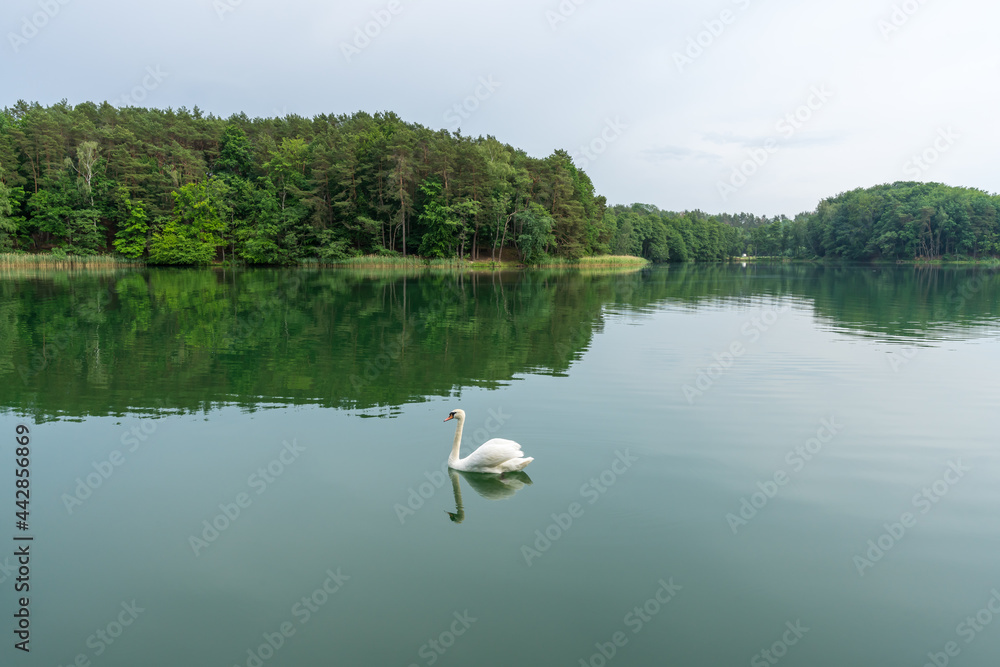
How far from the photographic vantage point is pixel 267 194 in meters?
63.9

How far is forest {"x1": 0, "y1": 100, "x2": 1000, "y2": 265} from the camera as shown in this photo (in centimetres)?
5866

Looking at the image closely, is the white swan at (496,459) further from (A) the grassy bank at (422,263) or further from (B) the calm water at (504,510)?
(A) the grassy bank at (422,263)

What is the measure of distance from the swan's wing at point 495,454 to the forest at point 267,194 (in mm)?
53130

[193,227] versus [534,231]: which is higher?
[534,231]

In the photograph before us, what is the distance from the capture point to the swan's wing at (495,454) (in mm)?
7000

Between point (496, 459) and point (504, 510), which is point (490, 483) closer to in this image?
point (496, 459)

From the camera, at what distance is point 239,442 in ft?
27.5

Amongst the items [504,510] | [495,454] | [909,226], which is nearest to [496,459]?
[495,454]

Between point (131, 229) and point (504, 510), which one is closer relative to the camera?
point (504, 510)

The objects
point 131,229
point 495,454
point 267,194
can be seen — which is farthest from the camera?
→ point 267,194

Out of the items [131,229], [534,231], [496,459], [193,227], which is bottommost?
[496,459]

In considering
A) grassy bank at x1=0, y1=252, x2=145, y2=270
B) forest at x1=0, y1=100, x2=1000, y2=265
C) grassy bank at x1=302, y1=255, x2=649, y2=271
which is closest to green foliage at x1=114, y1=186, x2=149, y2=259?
forest at x1=0, y1=100, x2=1000, y2=265

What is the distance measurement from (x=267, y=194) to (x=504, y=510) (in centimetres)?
6484

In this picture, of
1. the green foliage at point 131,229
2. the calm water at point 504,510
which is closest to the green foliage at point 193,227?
the green foliage at point 131,229
